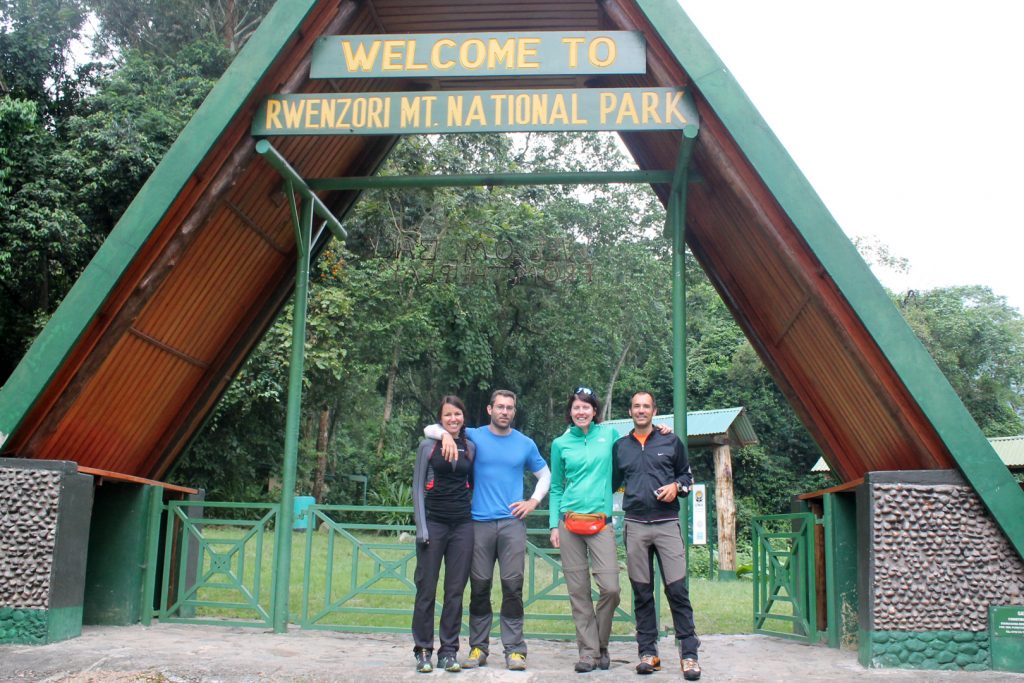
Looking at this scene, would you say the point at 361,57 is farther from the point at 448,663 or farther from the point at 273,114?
the point at 448,663

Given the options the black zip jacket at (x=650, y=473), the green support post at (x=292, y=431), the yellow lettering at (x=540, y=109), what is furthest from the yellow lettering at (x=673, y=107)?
the green support post at (x=292, y=431)

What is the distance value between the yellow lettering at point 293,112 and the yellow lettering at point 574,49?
6.26 ft

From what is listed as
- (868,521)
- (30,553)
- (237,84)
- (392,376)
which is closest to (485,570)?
(868,521)

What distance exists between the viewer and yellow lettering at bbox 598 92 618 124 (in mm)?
6230

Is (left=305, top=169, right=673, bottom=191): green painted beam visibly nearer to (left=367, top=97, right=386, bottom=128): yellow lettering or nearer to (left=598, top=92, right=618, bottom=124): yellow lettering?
(left=598, top=92, right=618, bottom=124): yellow lettering

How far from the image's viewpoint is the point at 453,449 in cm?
523

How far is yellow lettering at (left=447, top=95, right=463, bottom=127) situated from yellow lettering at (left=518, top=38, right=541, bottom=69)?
1.62 feet

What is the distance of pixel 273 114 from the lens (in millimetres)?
6387

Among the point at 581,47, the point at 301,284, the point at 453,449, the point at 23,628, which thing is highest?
the point at 581,47

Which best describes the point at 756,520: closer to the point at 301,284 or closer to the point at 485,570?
the point at 485,570

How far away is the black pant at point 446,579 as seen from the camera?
5285 millimetres

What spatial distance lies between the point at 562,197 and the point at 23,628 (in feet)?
63.1

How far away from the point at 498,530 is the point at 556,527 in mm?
360

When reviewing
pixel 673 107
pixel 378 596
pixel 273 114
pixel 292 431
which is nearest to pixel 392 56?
pixel 273 114
